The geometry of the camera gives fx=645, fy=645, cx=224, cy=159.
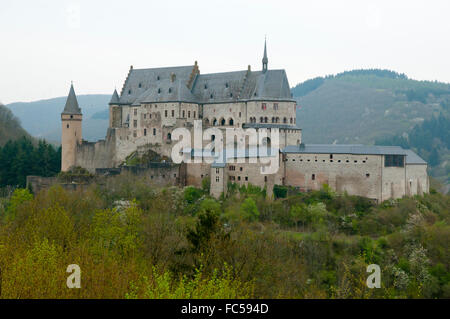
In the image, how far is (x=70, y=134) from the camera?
62.0 m

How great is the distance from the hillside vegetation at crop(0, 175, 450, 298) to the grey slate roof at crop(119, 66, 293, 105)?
435 inches

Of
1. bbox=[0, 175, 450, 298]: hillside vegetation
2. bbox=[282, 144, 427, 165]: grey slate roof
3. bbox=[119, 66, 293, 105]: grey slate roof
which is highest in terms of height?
bbox=[119, 66, 293, 105]: grey slate roof

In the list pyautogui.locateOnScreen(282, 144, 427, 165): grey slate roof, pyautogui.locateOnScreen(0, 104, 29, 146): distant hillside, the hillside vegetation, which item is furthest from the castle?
pyautogui.locateOnScreen(0, 104, 29, 146): distant hillside

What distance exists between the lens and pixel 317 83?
188 metres

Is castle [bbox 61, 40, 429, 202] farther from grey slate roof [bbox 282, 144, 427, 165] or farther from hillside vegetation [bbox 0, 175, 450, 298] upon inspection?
hillside vegetation [bbox 0, 175, 450, 298]

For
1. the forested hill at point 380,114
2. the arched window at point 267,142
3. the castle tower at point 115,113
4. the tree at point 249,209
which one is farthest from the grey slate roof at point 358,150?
the forested hill at point 380,114

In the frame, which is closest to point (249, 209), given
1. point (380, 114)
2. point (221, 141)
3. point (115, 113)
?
point (221, 141)

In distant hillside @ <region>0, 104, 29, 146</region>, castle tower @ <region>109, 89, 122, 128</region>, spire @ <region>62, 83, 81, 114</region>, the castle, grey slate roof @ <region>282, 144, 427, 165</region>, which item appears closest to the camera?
grey slate roof @ <region>282, 144, 427, 165</region>

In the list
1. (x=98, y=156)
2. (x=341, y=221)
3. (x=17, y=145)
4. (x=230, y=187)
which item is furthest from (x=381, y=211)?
(x=17, y=145)

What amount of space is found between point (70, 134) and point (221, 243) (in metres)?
35.6

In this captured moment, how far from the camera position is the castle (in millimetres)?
49906

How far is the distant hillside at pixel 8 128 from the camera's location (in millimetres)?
94438

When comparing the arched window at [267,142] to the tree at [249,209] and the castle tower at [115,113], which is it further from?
the castle tower at [115,113]
